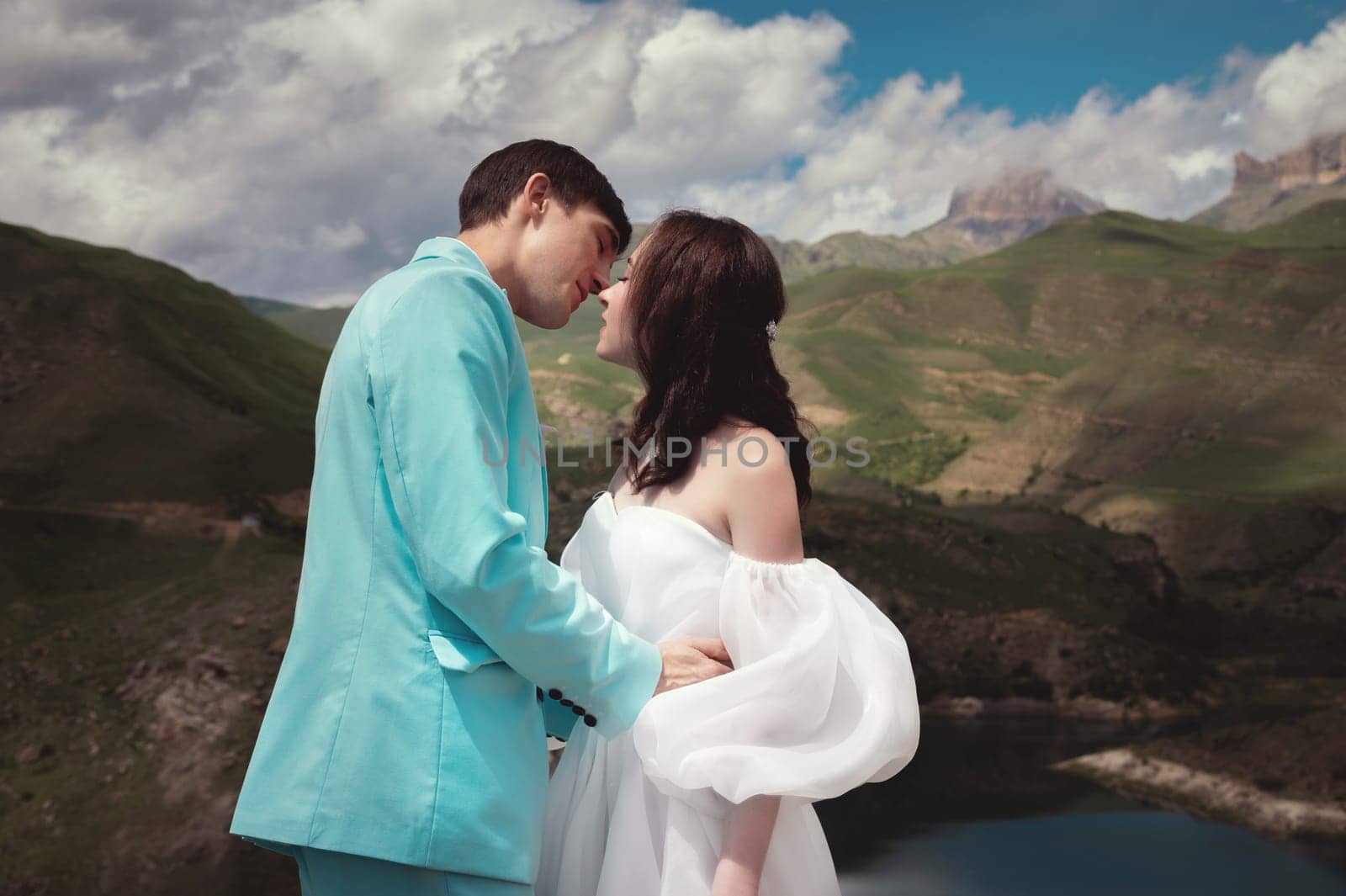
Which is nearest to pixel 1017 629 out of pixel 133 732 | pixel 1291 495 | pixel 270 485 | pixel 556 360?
pixel 1291 495

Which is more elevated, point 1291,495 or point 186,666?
point 1291,495

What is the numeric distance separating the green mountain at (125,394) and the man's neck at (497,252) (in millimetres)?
6495

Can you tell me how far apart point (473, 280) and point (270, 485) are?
689 centimetres

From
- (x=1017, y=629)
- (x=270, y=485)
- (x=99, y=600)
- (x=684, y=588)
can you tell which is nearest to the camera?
(x=684, y=588)

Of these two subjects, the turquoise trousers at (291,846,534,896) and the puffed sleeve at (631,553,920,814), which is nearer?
the turquoise trousers at (291,846,534,896)

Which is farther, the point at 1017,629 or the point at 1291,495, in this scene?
the point at 1291,495

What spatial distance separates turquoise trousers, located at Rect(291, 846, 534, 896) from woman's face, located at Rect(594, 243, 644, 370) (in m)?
0.74

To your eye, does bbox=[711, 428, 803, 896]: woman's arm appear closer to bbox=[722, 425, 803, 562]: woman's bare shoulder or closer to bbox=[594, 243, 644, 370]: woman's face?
bbox=[722, 425, 803, 562]: woman's bare shoulder

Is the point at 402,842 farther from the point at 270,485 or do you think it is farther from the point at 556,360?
the point at 556,360

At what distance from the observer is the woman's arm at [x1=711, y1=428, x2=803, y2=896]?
140cm

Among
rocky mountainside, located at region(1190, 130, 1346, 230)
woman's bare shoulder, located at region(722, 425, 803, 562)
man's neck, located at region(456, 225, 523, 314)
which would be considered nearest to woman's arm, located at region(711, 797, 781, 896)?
woman's bare shoulder, located at region(722, 425, 803, 562)

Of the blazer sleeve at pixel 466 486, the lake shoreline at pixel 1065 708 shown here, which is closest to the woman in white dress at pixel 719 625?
the blazer sleeve at pixel 466 486

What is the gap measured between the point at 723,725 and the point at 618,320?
24.1 inches

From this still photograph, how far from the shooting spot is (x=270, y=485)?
300 inches
